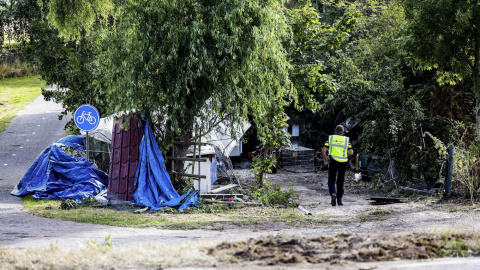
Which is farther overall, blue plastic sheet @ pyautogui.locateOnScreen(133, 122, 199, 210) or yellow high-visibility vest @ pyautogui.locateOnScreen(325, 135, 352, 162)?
blue plastic sheet @ pyautogui.locateOnScreen(133, 122, 199, 210)

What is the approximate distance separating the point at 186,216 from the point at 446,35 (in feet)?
25.4

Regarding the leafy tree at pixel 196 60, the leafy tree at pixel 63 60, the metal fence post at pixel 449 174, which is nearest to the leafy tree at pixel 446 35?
the metal fence post at pixel 449 174

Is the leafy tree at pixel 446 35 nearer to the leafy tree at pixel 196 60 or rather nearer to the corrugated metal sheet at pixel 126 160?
the leafy tree at pixel 196 60

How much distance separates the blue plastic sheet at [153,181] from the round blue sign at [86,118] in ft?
6.89

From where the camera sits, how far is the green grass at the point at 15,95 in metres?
31.3

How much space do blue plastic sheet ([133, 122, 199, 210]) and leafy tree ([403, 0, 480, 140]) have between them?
6831 millimetres

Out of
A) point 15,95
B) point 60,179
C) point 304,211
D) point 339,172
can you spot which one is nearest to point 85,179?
point 60,179

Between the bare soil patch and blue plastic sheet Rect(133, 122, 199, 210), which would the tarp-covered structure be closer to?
blue plastic sheet Rect(133, 122, 199, 210)

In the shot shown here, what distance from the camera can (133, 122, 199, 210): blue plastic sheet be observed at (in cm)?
1245

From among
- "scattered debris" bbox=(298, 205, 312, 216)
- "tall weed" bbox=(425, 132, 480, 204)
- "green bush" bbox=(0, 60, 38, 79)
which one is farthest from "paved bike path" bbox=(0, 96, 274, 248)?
"green bush" bbox=(0, 60, 38, 79)

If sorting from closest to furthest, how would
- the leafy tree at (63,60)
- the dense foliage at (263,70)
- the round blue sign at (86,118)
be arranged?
the dense foliage at (263,70)
the round blue sign at (86,118)
the leafy tree at (63,60)

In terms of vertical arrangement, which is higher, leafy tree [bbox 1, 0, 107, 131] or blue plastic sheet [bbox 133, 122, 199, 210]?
leafy tree [bbox 1, 0, 107, 131]

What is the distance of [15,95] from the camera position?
36.9 metres

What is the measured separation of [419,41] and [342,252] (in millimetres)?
8646
